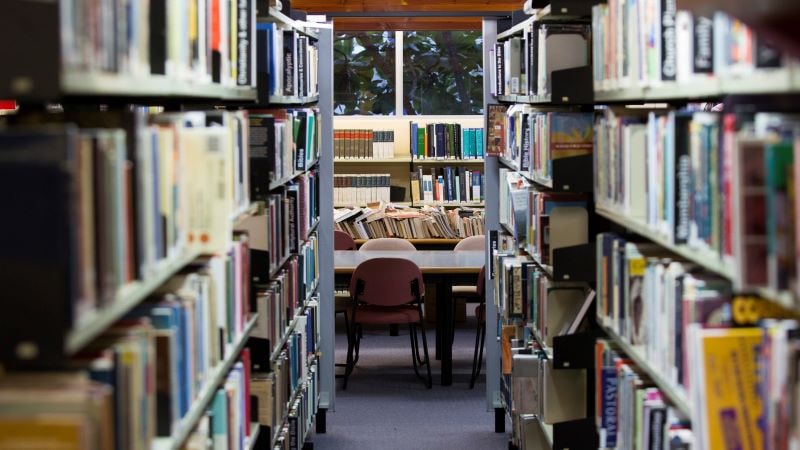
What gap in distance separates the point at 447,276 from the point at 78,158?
5901 mm

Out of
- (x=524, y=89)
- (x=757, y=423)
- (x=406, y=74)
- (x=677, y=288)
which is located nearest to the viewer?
Answer: (x=757, y=423)

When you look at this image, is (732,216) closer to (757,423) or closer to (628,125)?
(757,423)

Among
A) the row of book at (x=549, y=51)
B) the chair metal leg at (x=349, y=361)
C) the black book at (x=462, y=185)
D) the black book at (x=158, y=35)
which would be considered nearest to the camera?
the black book at (x=158, y=35)

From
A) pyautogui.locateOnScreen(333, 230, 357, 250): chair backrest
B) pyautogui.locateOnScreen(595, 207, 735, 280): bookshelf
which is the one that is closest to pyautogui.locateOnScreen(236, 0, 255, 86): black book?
pyautogui.locateOnScreen(595, 207, 735, 280): bookshelf

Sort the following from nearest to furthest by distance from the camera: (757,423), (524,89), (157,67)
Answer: (757,423) → (157,67) → (524,89)

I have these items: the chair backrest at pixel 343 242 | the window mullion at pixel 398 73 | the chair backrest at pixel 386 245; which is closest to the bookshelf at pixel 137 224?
the chair backrest at pixel 386 245

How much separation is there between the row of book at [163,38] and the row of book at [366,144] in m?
5.79

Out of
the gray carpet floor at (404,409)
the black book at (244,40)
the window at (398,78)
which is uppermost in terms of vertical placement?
the window at (398,78)

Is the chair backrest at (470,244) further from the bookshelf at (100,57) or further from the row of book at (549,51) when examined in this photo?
the bookshelf at (100,57)

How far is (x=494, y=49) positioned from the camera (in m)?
6.47

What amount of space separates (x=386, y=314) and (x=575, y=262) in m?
3.52

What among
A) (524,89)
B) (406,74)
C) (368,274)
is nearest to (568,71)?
(524,89)

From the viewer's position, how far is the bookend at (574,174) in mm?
3980

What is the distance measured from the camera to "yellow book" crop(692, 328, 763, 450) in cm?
219
